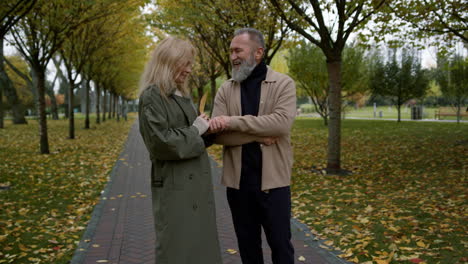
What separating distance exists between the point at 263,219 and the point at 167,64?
138 cm

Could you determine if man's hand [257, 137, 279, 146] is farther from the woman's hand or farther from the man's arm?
→ the woman's hand

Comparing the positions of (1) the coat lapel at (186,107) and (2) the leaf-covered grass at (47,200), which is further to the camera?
(2) the leaf-covered grass at (47,200)

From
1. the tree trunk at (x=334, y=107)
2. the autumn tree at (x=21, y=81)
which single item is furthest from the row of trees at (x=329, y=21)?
the autumn tree at (x=21, y=81)

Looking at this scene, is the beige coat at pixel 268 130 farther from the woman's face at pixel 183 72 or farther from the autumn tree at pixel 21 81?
the autumn tree at pixel 21 81

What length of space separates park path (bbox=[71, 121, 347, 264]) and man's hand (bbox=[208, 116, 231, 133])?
2181 mm

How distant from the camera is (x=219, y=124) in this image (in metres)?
2.81

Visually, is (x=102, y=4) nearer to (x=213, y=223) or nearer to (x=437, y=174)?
(x=437, y=174)

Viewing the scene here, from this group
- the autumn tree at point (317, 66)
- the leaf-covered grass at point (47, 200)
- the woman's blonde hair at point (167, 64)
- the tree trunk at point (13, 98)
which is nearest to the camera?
the woman's blonde hair at point (167, 64)

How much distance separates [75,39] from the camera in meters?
18.1

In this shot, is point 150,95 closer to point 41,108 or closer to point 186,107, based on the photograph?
point 186,107

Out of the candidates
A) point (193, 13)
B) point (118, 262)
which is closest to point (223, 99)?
point (118, 262)

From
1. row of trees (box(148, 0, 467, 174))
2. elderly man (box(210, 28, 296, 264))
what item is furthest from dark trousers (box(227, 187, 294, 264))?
row of trees (box(148, 0, 467, 174))

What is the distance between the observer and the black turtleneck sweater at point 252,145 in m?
2.97

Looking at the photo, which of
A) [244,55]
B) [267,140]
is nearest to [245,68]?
[244,55]
